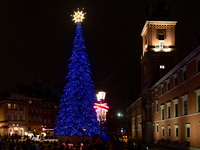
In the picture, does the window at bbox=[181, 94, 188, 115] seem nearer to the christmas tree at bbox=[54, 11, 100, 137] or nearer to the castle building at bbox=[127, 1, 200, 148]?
the castle building at bbox=[127, 1, 200, 148]

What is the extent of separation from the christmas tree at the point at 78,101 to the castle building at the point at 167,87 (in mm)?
10467

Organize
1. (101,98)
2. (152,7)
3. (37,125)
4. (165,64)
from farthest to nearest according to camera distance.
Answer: (37,125), (152,7), (165,64), (101,98)

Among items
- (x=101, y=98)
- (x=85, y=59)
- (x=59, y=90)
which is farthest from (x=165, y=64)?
(x=59, y=90)

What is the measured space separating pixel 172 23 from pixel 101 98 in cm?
3614

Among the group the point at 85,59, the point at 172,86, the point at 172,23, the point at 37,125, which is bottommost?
the point at 37,125

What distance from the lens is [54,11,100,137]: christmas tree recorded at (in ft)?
→ 112

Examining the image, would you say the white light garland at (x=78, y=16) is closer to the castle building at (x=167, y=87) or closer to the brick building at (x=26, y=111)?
the castle building at (x=167, y=87)

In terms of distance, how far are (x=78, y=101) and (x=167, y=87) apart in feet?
45.5

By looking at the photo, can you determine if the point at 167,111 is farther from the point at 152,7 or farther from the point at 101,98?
the point at 152,7

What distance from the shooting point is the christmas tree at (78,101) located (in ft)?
112

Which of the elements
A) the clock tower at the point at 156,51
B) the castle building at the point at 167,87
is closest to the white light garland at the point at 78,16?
the castle building at the point at 167,87

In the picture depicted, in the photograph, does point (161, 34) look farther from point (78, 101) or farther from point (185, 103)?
point (78, 101)

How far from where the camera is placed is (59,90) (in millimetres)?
118562

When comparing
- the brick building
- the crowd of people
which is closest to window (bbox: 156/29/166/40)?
the brick building
